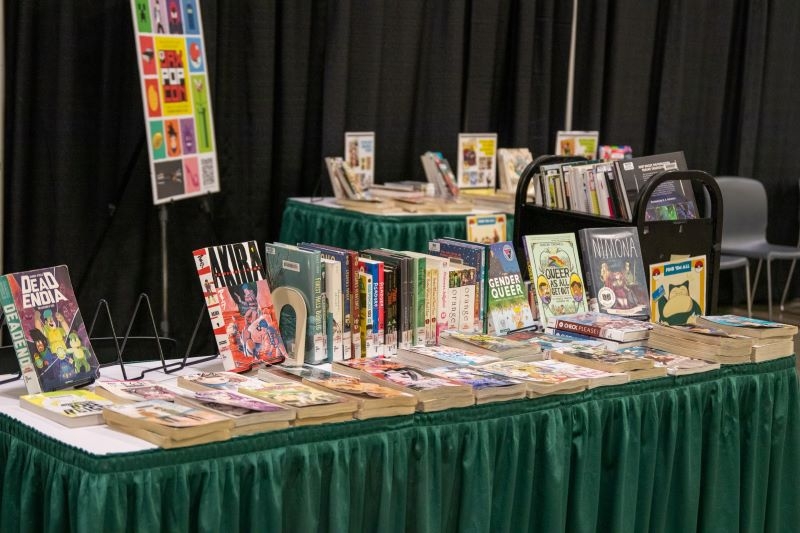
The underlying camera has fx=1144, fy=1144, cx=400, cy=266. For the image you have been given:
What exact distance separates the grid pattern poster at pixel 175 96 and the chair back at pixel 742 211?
3.43 meters

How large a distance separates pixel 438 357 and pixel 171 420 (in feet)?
2.92

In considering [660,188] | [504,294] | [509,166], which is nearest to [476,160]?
[509,166]

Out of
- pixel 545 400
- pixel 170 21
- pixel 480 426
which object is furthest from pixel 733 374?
pixel 170 21

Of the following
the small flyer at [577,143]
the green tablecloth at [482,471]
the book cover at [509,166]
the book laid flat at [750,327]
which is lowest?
the green tablecloth at [482,471]

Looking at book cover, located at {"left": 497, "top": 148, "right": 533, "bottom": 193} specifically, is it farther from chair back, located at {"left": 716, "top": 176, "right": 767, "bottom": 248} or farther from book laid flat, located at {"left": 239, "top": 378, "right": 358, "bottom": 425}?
book laid flat, located at {"left": 239, "top": 378, "right": 358, "bottom": 425}

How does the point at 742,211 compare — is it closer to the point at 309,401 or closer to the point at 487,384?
the point at 487,384

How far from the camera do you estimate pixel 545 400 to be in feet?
9.32

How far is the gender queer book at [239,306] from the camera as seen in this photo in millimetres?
2928

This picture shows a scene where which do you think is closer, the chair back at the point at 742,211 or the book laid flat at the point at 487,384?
the book laid flat at the point at 487,384

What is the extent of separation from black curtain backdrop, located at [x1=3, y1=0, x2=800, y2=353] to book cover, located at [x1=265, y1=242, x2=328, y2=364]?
89.3 inches

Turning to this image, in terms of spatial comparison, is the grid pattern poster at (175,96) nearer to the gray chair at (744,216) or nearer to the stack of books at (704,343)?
the stack of books at (704,343)

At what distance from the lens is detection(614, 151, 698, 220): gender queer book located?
12.6ft

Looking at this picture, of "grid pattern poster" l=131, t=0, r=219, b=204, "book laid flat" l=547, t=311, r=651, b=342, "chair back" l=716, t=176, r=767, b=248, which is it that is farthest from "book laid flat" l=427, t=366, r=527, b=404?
"chair back" l=716, t=176, r=767, b=248

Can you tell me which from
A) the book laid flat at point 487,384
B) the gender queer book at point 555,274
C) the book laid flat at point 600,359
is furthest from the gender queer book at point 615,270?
the book laid flat at point 487,384
